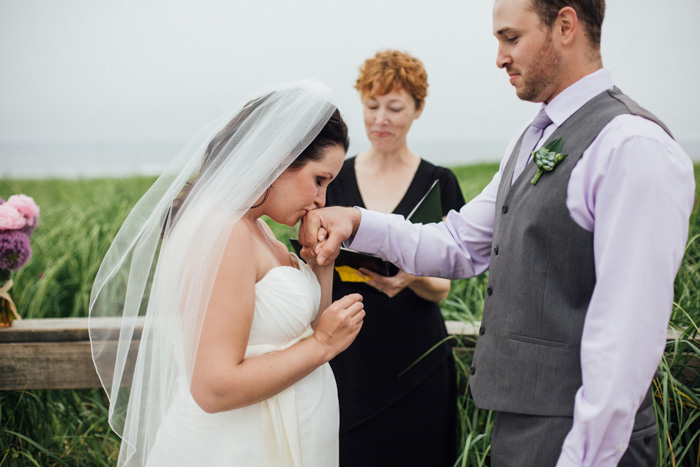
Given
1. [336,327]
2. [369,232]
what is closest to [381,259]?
[369,232]

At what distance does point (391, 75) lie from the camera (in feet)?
10.2

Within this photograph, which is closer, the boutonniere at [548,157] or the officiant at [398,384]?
the boutonniere at [548,157]

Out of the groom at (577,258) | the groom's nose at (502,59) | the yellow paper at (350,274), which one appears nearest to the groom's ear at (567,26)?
the groom at (577,258)

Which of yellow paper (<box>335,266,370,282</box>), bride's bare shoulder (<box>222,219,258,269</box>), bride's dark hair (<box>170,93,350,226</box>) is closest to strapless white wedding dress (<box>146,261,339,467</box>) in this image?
bride's bare shoulder (<box>222,219,258,269</box>)

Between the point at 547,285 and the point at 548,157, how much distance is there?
0.37 metres

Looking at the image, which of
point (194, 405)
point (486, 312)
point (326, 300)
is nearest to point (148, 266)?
point (194, 405)

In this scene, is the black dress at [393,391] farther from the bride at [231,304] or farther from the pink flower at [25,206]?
the pink flower at [25,206]

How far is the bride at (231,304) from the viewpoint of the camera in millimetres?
1732

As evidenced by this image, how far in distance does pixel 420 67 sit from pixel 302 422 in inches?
83.4

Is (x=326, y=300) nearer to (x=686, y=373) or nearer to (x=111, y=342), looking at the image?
(x=111, y=342)

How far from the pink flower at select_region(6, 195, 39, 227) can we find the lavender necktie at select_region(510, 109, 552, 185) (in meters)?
2.45

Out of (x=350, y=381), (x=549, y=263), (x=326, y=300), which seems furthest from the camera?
(x=350, y=381)

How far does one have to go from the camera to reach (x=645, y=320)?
138 cm

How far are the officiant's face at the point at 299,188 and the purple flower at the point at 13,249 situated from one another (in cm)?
165
